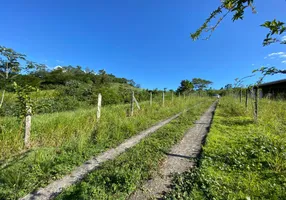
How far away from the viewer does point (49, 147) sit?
3.65 metres

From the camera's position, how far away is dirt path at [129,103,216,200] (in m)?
2.19

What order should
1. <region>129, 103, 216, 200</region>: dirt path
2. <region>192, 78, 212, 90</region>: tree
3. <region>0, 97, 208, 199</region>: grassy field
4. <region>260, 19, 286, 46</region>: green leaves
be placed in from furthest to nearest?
<region>192, 78, 212, 90</region>: tree < <region>0, 97, 208, 199</region>: grassy field < <region>129, 103, 216, 200</region>: dirt path < <region>260, 19, 286, 46</region>: green leaves

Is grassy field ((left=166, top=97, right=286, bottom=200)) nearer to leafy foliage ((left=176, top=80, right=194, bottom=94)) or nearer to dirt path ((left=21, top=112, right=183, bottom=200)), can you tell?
dirt path ((left=21, top=112, right=183, bottom=200))

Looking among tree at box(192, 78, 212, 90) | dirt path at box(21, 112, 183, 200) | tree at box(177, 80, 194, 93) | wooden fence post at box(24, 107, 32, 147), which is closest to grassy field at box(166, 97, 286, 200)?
dirt path at box(21, 112, 183, 200)

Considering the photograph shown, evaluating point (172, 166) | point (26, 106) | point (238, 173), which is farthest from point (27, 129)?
point (238, 173)

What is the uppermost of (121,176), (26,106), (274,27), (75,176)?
(274,27)

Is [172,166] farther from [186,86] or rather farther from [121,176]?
[186,86]

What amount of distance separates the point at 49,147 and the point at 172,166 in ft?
9.32

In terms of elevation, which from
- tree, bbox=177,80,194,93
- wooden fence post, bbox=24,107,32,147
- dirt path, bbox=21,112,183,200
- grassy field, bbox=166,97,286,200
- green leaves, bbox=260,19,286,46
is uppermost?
tree, bbox=177,80,194,93

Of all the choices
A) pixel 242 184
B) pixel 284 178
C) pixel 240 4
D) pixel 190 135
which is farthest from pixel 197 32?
pixel 190 135

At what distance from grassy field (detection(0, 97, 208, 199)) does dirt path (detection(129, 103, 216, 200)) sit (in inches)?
59.3

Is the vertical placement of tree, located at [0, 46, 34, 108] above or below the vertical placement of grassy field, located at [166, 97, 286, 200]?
above

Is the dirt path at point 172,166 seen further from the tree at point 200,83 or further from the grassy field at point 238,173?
the tree at point 200,83

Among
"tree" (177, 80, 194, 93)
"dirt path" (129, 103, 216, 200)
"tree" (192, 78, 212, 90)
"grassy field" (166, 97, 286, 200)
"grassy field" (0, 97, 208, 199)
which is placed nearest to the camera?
"grassy field" (166, 97, 286, 200)
